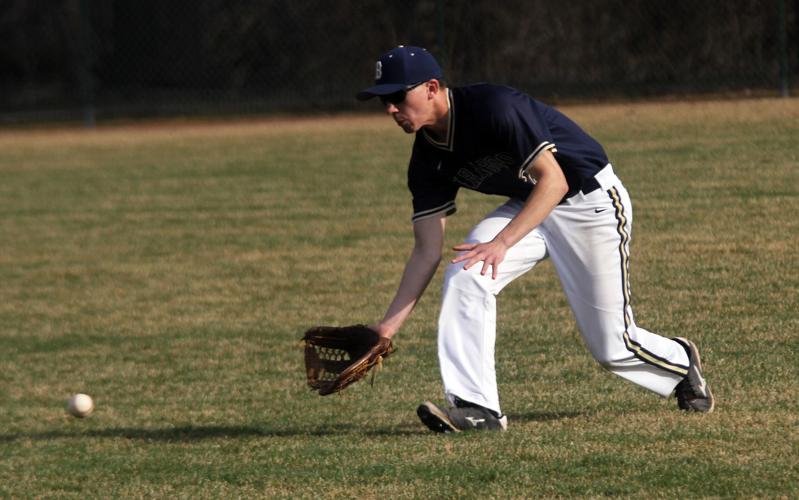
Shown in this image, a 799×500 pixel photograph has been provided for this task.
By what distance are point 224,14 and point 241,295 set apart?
11.3 meters

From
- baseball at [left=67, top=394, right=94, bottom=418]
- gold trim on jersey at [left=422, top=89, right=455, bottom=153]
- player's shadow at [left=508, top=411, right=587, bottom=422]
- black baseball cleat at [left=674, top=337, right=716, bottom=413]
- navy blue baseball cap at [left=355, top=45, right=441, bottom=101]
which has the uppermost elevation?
navy blue baseball cap at [left=355, top=45, right=441, bottom=101]

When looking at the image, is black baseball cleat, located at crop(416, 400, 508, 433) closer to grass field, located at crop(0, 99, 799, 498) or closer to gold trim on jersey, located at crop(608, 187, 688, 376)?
grass field, located at crop(0, 99, 799, 498)

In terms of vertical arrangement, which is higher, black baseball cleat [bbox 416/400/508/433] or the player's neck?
the player's neck

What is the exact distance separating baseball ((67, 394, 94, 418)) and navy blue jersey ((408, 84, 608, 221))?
117 inches

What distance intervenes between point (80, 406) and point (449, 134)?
3.52 m

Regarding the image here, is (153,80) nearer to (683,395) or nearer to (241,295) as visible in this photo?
(241,295)

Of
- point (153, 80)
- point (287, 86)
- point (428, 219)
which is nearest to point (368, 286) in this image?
point (428, 219)

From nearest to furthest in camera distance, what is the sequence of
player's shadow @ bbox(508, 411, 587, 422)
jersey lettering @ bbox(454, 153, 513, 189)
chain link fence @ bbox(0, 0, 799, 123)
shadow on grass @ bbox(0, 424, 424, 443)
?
1. jersey lettering @ bbox(454, 153, 513, 189)
2. player's shadow @ bbox(508, 411, 587, 422)
3. shadow on grass @ bbox(0, 424, 424, 443)
4. chain link fence @ bbox(0, 0, 799, 123)

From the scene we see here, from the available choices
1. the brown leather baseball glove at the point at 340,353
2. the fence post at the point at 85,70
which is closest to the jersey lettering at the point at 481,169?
the brown leather baseball glove at the point at 340,353

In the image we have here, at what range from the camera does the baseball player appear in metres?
5.49

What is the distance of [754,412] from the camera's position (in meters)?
6.12

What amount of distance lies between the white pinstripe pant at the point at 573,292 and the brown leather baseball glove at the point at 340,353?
0.53m

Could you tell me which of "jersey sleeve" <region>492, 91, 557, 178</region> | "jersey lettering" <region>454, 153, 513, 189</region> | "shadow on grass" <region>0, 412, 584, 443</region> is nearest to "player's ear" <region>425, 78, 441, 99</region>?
"jersey sleeve" <region>492, 91, 557, 178</region>

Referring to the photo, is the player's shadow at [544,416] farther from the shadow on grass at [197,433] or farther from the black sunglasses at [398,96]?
the black sunglasses at [398,96]
